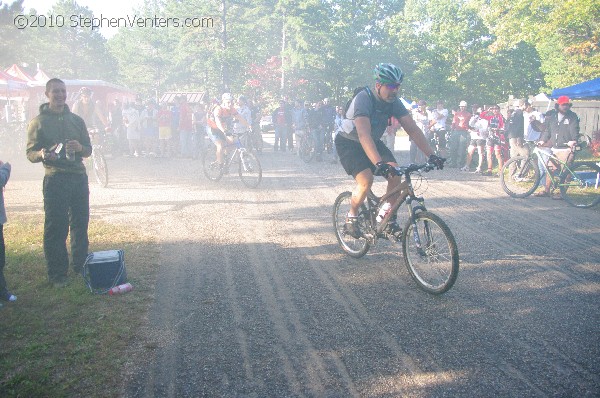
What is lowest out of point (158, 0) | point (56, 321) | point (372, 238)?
point (56, 321)

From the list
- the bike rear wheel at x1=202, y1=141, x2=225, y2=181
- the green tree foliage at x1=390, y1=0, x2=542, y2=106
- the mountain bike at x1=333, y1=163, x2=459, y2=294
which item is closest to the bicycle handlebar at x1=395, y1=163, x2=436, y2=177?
the mountain bike at x1=333, y1=163, x2=459, y2=294

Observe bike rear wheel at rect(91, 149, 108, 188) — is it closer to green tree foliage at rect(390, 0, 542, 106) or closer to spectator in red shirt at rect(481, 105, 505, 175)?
spectator in red shirt at rect(481, 105, 505, 175)

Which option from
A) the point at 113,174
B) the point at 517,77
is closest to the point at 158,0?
the point at 517,77

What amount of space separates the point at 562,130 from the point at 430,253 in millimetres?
7186

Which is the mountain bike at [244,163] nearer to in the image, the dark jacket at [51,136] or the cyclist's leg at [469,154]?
the dark jacket at [51,136]

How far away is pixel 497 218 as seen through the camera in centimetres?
845

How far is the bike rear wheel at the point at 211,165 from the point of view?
40.4 feet

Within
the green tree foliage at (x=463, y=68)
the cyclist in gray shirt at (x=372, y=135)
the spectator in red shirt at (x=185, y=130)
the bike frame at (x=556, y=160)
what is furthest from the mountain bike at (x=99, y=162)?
the green tree foliage at (x=463, y=68)

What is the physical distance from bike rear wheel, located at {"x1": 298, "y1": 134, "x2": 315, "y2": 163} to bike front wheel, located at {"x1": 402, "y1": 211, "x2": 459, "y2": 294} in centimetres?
1201

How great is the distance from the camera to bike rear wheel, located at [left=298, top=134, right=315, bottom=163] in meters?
17.2

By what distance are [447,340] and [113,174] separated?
12.6 m

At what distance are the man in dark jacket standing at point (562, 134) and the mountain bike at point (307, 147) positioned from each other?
27.4 ft

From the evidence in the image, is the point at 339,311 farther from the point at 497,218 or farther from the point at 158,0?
the point at 158,0

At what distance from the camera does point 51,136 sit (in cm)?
545
